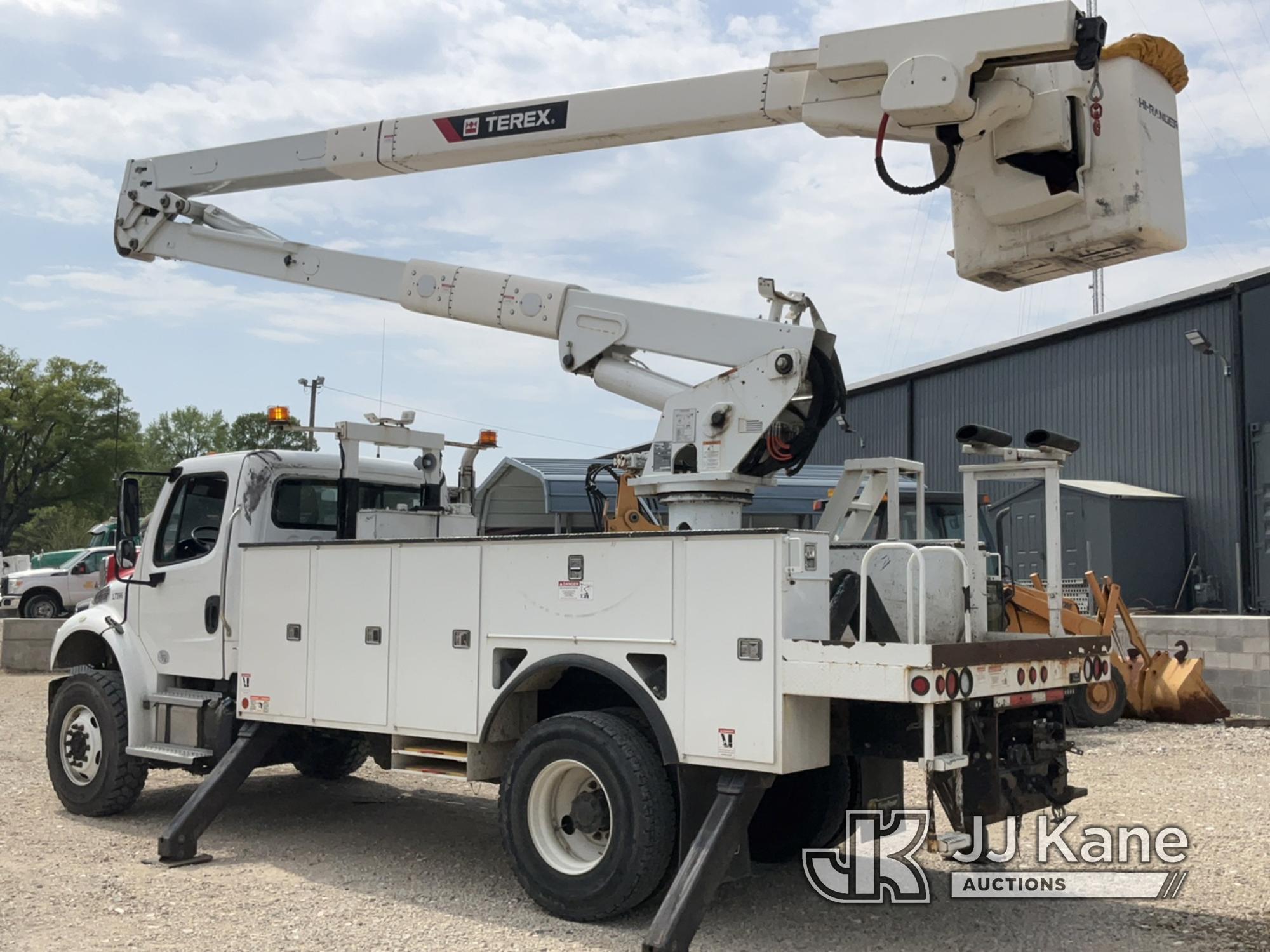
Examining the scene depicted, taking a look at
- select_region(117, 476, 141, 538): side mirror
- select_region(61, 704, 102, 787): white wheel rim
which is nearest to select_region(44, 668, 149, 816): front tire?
select_region(61, 704, 102, 787): white wheel rim

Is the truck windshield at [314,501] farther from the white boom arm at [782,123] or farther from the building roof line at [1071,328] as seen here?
the building roof line at [1071,328]

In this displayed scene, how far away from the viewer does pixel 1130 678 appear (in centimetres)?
1412

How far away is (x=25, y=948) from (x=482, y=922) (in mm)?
2167

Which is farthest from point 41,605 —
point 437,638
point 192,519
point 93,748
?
point 437,638

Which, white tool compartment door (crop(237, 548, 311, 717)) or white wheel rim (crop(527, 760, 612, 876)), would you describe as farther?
white tool compartment door (crop(237, 548, 311, 717))

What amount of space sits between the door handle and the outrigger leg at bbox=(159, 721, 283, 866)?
2.59ft

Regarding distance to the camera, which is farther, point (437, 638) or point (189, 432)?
point (189, 432)

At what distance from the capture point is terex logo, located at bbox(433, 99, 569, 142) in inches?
326

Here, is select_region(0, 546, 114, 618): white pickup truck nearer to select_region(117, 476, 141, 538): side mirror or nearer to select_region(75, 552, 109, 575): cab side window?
select_region(75, 552, 109, 575): cab side window

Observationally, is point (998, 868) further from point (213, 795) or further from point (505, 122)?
point (505, 122)

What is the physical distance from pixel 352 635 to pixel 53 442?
52.1 meters

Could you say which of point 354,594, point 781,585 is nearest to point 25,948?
point 354,594

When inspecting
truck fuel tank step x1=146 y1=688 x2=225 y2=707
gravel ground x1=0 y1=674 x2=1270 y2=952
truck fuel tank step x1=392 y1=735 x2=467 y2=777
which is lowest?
gravel ground x1=0 y1=674 x2=1270 y2=952

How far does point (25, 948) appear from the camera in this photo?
5.84 metres
